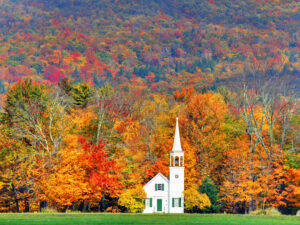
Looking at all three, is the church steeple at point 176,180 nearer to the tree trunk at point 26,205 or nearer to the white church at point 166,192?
the white church at point 166,192

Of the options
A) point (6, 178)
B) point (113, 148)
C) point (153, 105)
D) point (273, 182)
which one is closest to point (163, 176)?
point (113, 148)

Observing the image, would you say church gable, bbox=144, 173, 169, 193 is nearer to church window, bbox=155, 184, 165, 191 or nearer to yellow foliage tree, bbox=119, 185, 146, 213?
church window, bbox=155, 184, 165, 191

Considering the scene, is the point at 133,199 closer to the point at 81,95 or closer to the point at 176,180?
the point at 176,180

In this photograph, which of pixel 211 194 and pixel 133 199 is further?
pixel 211 194

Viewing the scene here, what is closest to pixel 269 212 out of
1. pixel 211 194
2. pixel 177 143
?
pixel 211 194

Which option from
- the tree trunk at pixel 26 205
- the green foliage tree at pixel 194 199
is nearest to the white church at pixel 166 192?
the green foliage tree at pixel 194 199

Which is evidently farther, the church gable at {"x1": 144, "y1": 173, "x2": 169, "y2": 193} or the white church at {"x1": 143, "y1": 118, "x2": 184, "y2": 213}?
the church gable at {"x1": 144, "y1": 173, "x2": 169, "y2": 193}

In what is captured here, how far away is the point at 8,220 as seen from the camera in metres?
47.4

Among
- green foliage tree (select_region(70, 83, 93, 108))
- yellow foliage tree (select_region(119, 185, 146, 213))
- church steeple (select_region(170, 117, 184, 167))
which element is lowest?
yellow foliage tree (select_region(119, 185, 146, 213))

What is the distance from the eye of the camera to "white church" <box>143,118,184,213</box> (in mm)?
66625

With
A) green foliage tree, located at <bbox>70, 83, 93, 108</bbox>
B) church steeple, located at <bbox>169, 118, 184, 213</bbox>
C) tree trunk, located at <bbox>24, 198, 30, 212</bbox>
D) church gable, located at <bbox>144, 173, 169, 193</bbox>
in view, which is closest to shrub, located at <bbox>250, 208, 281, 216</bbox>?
church steeple, located at <bbox>169, 118, 184, 213</bbox>

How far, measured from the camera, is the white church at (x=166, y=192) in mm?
66625

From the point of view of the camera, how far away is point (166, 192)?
→ 220ft

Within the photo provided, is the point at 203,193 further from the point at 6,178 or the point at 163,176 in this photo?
the point at 6,178
